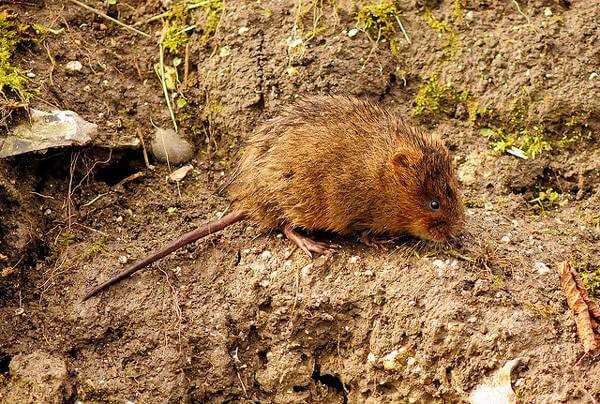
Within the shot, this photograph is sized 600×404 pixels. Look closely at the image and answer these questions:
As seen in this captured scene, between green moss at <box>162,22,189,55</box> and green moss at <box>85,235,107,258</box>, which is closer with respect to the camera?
green moss at <box>85,235,107,258</box>

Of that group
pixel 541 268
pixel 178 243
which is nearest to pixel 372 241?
pixel 541 268

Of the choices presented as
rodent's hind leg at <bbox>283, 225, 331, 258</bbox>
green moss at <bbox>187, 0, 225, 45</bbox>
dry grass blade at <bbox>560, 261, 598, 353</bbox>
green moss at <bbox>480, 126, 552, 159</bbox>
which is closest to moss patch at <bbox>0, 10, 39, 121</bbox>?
green moss at <bbox>187, 0, 225, 45</bbox>

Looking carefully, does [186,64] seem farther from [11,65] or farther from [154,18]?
[11,65]

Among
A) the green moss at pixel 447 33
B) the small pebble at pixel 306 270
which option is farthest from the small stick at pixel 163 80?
the green moss at pixel 447 33

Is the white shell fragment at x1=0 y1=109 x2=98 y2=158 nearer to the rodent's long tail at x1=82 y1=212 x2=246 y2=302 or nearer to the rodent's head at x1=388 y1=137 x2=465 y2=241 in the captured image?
the rodent's long tail at x1=82 y1=212 x2=246 y2=302

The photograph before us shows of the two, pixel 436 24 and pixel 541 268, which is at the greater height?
pixel 436 24

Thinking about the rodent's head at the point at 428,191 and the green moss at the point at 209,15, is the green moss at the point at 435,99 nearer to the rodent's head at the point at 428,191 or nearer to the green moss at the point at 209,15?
the rodent's head at the point at 428,191
